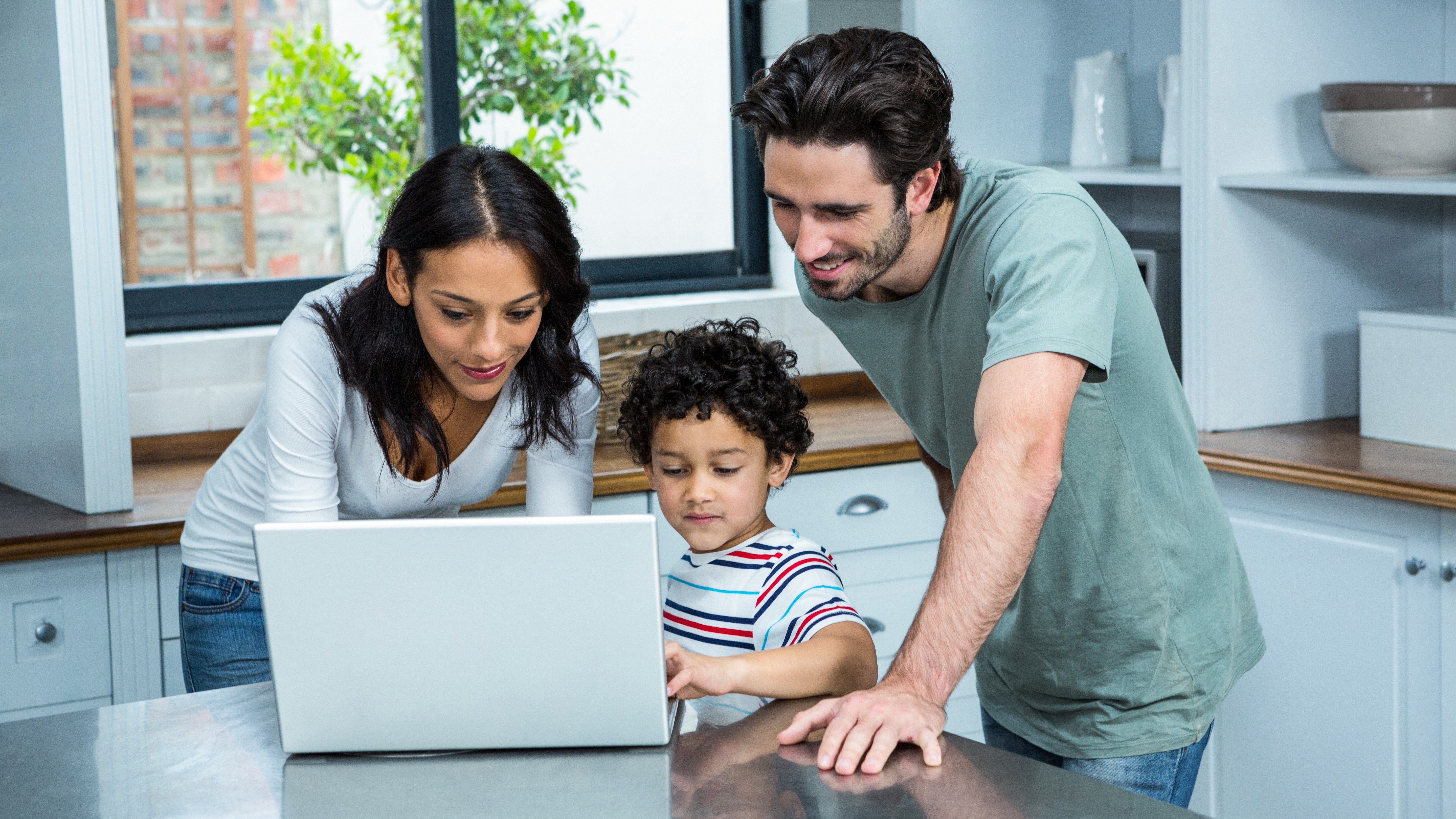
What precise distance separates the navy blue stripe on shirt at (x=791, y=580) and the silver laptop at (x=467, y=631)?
35 centimetres

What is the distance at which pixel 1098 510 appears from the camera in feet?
4.79

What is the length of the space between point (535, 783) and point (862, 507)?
67.8 inches

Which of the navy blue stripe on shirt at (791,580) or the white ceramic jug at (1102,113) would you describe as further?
the white ceramic jug at (1102,113)

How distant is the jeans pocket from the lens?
5.74ft

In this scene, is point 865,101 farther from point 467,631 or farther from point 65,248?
point 65,248

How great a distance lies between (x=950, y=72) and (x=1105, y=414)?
1.63m

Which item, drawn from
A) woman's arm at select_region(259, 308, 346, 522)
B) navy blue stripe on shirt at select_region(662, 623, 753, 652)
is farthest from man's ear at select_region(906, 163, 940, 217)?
woman's arm at select_region(259, 308, 346, 522)

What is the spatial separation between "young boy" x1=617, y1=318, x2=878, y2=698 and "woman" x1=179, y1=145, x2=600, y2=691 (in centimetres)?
11

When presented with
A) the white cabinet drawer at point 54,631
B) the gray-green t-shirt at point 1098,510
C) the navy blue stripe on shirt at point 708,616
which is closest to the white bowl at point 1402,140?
the gray-green t-shirt at point 1098,510

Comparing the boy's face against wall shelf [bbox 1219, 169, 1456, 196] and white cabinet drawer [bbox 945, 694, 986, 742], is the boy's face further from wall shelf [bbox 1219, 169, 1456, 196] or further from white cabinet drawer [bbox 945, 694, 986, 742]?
white cabinet drawer [bbox 945, 694, 986, 742]

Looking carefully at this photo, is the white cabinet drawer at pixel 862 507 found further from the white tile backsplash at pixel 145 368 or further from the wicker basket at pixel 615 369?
the white tile backsplash at pixel 145 368

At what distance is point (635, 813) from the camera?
3.41 feet

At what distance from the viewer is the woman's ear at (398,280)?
5.10 ft

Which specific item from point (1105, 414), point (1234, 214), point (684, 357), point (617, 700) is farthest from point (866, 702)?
point (1234, 214)
